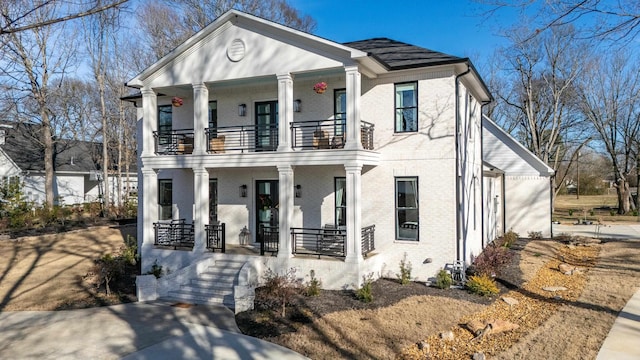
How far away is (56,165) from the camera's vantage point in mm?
35000

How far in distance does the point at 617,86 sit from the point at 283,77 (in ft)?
112

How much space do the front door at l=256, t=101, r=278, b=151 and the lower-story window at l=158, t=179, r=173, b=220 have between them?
173 inches

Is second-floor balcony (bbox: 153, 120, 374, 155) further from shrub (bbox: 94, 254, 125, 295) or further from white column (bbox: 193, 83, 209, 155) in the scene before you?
shrub (bbox: 94, 254, 125, 295)

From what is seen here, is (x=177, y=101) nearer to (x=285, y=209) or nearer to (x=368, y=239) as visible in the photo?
(x=285, y=209)

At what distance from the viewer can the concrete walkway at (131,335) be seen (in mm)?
8336

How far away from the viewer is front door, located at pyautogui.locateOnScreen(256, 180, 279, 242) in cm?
1587

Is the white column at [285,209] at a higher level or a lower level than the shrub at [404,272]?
higher

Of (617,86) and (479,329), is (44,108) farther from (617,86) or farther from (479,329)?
(617,86)

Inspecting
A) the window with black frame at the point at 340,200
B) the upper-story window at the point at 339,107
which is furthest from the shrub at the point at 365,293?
the upper-story window at the point at 339,107

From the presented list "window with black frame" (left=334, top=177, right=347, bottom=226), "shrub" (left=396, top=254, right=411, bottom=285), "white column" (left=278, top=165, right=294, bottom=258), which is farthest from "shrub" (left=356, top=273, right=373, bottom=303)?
"window with black frame" (left=334, top=177, right=347, bottom=226)

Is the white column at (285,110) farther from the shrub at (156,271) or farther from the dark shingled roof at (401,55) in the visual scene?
the shrub at (156,271)

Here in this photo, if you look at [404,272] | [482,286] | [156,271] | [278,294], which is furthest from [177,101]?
[482,286]

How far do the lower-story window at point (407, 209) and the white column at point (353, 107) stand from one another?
2.33m

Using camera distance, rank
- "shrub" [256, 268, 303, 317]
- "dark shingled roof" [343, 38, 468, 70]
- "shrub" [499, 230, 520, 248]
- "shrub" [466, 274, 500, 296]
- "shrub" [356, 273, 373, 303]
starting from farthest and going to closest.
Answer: "shrub" [499, 230, 520, 248] → "dark shingled roof" [343, 38, 468, 70] → "shrub" [466, 274, 500, 296] → "shrub" [356, 273, 373, 303] → "shrub" [256, 268, 303, 317]
